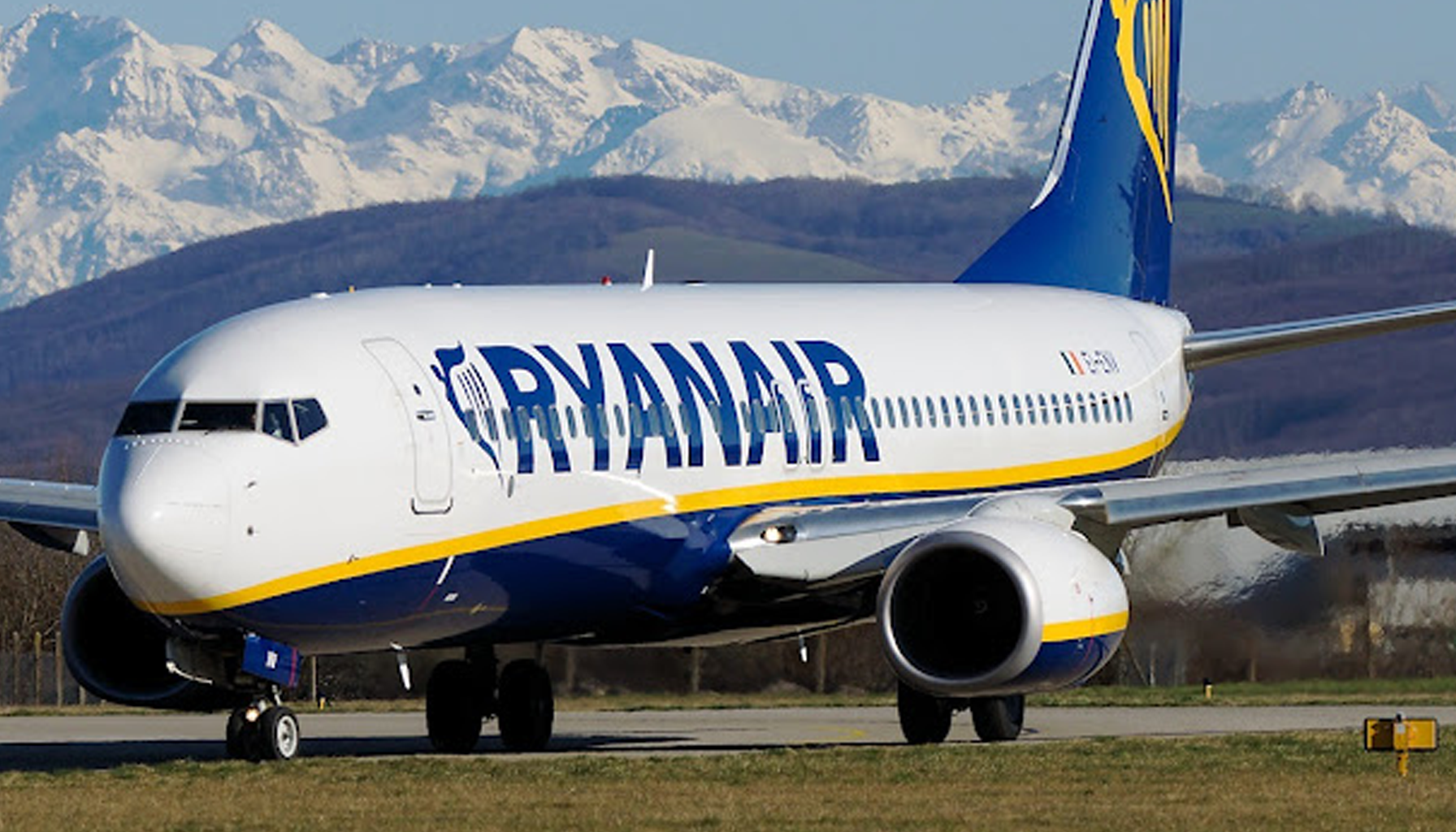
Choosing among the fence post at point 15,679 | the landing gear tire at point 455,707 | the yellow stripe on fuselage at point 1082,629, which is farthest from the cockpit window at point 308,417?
the fence post at point 15,679

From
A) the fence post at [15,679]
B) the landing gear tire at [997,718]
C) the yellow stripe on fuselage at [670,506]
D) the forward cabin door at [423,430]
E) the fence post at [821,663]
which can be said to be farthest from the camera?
the fence post at [15,679]

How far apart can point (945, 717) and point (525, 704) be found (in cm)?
421

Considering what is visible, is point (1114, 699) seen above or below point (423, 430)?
below

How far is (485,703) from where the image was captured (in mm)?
33344

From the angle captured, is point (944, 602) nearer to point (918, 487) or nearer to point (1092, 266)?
point (918, 487)

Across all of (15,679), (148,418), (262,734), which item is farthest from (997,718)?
(15,679)

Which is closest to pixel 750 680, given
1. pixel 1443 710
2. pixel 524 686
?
pixel 1443 710

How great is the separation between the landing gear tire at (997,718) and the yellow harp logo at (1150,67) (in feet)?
42.5

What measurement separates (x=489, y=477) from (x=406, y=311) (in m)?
1.85

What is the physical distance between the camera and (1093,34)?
145 ft

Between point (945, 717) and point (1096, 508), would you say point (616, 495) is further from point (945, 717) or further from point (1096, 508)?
point (945, 717)

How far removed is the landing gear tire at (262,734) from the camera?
2855cm

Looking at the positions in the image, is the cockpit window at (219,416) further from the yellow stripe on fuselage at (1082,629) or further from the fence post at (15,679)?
the fence post at (15,679)

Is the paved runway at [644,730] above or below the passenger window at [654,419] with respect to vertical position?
below
